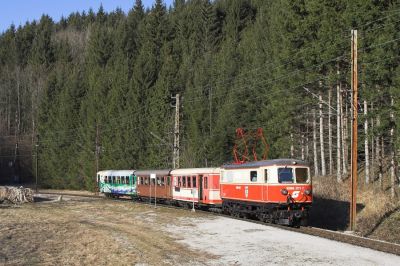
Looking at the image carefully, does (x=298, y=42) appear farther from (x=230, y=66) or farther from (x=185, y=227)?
(x=185, y=227)

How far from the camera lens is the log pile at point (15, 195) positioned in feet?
128

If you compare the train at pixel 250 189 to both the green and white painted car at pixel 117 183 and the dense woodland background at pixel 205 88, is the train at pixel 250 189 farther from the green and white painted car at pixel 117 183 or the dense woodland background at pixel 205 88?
the green and white painted car at pixel 117 183

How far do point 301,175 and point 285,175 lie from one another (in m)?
0.97

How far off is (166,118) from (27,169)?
4219cm

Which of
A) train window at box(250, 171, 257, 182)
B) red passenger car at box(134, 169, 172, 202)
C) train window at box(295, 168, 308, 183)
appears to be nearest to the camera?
train window at box(295, 168, 308, 183)

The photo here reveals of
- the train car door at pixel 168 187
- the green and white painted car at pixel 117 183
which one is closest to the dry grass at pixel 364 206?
the train car door at pixel 168 187

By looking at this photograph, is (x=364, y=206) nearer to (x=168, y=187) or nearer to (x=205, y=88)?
(x=168, y=187)

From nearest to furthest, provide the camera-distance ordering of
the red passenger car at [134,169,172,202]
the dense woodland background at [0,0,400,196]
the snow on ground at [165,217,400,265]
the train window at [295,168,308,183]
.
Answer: the snow on ground at [165,217,400,265], the train window at [295,168,308,183], the dense woodland background at [0,0,400,196], the red passenger car at [134,169,172,202]

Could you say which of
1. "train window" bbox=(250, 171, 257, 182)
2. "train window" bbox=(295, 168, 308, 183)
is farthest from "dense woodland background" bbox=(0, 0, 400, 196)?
"train window" bbox=(250, 171, 257, 182)

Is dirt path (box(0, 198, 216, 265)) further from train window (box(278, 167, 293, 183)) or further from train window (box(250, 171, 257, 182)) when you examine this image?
train window (box(278, 167, 293, 183))

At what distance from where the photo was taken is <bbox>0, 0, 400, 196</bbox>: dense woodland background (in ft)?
111

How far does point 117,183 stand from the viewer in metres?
52.0

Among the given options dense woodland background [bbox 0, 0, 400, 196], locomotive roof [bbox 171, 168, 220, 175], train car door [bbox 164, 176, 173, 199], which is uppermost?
dense woodland background [bbox 0, 0, 400, 196]

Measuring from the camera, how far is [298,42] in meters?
42.4
